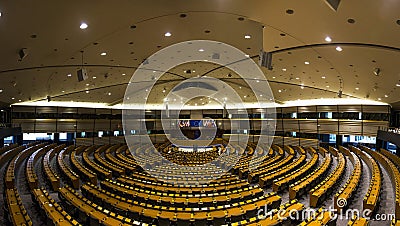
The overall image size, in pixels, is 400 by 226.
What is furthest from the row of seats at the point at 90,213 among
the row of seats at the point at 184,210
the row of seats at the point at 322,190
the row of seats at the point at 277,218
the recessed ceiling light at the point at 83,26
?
the row of seats at the point at 322,190

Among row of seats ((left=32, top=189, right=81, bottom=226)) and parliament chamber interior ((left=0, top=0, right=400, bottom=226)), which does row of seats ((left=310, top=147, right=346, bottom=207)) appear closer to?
parliament chamber interior ((left=0, top=0, right=400, bottom=226))

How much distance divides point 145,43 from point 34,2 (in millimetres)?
5425

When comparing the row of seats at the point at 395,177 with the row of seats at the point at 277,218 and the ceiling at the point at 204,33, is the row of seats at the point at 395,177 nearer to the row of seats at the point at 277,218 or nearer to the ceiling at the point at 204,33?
the row of seats at the point at 277,218

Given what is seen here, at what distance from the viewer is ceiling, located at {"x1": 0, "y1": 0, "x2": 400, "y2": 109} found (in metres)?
6.70

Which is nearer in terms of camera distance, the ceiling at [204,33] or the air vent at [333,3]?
the air vent at [333,3]

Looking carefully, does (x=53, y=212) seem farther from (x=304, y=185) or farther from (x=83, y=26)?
(x=304, y=185)

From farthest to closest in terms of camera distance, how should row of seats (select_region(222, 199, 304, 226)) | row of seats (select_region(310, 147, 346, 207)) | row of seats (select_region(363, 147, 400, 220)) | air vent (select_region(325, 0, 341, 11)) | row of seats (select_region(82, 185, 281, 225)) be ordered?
1. row of seats (select_region(310, 147, 346, 207))
2. row of seats (select_region(363, 147, 400, 220))
3. row of seats (select_region(82, 185, 281, 225))
4. row of seats (select_region(222, 199, 304, 226))
5. air vent (select_region(325, 0, 341, 11))

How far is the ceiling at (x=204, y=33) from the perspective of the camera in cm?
670

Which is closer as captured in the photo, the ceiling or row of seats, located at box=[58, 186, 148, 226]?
the ceiling

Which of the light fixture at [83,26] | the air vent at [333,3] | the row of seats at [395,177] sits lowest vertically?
the row of seats at [395,177]

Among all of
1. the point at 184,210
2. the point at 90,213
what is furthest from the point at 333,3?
the point at 90,213

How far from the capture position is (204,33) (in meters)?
10.6

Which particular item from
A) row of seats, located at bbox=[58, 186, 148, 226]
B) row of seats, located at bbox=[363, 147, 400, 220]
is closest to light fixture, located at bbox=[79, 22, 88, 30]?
row of seats, located at bbox=[58, 186, 148, 226]

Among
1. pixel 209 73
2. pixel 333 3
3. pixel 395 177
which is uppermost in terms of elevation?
pixel 209 73
